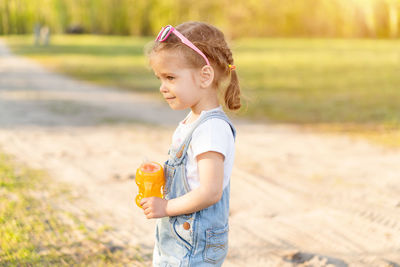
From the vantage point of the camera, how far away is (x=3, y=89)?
8.44 meters

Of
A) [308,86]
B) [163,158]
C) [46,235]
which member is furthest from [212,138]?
[308,86]

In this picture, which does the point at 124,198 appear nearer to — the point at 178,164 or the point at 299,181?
the point at 299,181

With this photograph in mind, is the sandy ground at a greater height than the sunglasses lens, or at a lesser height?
lesser

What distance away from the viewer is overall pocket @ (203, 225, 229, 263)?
157cm

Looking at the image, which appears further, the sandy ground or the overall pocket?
the sandy ground

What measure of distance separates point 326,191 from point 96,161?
2.08 metres

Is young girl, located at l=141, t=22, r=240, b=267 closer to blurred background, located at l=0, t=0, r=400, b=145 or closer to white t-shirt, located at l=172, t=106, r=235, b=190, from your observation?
white t-shirt, located at l=172, t=106, r=235, b=190

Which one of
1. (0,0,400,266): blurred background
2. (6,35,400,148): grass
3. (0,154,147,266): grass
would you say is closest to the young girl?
(0,0,400,266): blurred background

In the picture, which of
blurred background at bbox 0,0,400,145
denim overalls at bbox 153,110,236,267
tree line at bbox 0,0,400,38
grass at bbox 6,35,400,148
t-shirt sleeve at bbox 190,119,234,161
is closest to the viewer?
t-shirt sleeve at bbox 190,119,234,161

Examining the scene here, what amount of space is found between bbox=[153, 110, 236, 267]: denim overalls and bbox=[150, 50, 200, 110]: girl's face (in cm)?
9

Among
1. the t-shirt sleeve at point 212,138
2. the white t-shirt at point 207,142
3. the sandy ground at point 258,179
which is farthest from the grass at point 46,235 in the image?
the t-shirt sleeve at point 212,138

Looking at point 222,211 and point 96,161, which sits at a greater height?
point 222,211

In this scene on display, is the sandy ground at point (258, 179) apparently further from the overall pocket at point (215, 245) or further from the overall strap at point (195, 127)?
the overall strap at point (195, 127)

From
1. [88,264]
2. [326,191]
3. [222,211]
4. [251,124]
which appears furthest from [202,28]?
[251,124]
